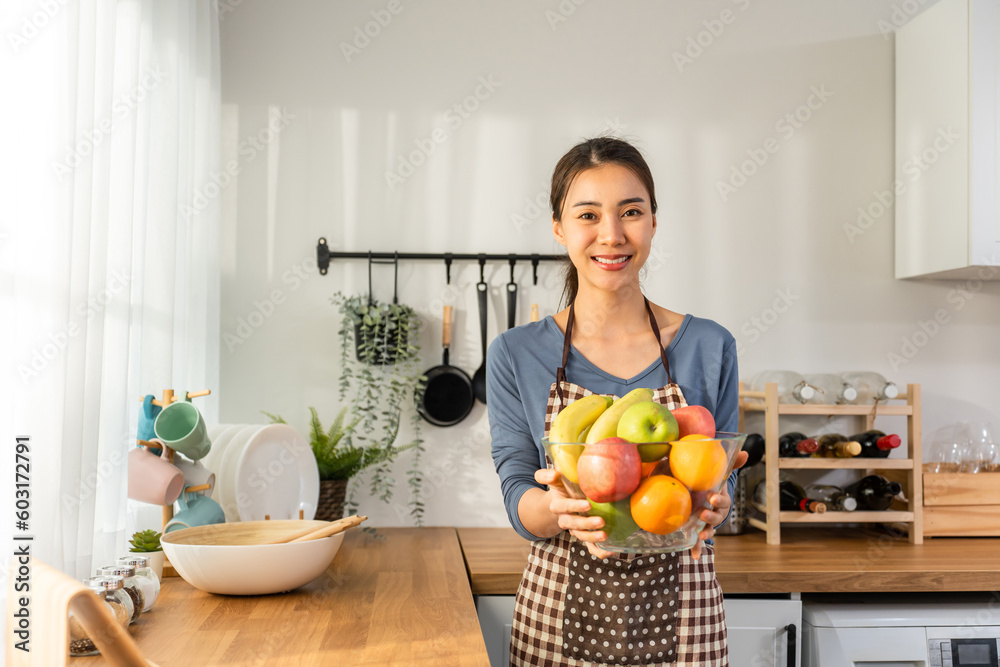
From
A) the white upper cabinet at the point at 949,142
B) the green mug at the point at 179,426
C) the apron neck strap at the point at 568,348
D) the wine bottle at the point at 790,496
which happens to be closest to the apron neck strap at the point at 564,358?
the apron neck strap at the point at 568,348

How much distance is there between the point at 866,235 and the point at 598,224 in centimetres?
139

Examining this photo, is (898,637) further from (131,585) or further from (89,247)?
(89,247)

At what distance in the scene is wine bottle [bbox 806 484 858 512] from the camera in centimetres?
202

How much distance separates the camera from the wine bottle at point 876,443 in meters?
1.99

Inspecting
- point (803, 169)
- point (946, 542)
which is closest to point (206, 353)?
point (803, 169)

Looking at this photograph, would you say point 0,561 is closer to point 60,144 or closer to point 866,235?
point 60,144

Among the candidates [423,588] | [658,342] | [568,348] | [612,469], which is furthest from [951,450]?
[612,469]

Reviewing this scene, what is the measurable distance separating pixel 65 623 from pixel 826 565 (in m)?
1.52

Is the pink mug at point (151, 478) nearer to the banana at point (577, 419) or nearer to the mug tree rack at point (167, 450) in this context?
the mug tree rack at point (167, 450)

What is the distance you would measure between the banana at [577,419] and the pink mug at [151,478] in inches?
33.7

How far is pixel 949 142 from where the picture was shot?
2.06m

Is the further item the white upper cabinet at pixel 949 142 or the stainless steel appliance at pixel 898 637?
the white upper cabinet at pixel 949 142

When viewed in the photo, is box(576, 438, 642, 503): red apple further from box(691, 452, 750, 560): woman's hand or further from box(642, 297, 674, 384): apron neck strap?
box(642, 297, 674, 384): apron neck strap

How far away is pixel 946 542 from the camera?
1977 millimetres
